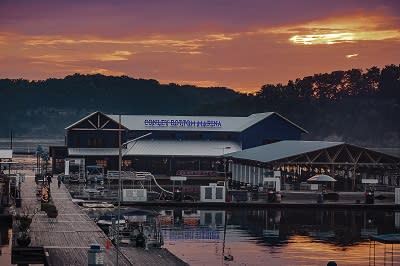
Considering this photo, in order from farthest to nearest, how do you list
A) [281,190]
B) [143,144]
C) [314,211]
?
[143,144] → [281,190] → [314,211]

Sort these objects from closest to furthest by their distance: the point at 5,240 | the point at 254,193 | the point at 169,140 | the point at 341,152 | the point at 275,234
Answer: the point at 5,240
the point at 275,234
the point at 254,193
the point at 341,152
the point at 169,140

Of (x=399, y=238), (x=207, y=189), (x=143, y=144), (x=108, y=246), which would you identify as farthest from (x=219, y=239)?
(x=143, y=144)

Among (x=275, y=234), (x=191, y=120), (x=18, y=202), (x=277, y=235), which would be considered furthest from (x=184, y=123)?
(x=277, y=235)

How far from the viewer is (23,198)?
89.3 m

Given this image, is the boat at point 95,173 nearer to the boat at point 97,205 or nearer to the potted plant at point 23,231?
the boat at point 97,205

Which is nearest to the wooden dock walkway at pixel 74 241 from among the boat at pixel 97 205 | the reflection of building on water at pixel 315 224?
the boat at pixel 97 205

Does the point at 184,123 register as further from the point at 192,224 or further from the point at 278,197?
the point at 192,224

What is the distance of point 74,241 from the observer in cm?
5819

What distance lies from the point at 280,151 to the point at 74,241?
50972mm

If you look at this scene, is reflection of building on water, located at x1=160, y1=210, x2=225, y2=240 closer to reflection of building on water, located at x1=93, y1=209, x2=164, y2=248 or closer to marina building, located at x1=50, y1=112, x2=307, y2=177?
reflection of building on water, located at x1=93, y1=209, x2=164, y2=248

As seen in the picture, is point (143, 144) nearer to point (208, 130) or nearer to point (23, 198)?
point (208, 130)

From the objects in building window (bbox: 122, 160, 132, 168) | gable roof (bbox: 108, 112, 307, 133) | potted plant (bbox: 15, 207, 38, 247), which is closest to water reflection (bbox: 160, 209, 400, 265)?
Result: potted plant (bbox: 15, 207, 38, 247)

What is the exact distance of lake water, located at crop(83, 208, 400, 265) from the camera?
191 ft

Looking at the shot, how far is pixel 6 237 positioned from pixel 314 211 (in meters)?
29.8
